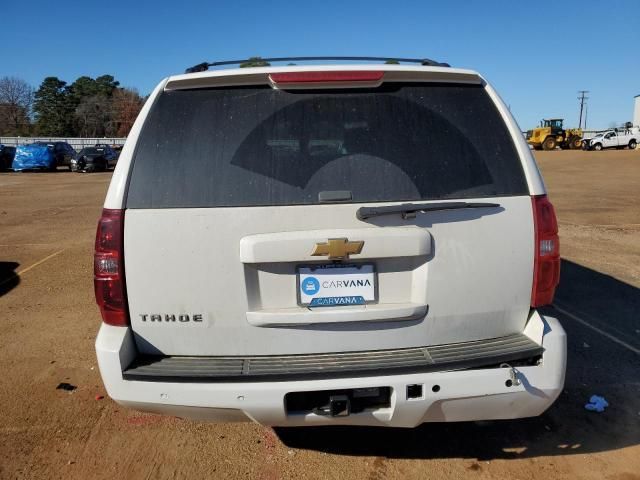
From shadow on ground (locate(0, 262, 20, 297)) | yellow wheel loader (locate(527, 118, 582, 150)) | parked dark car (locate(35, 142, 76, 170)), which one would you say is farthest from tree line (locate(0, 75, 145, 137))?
shadow on ground (locate(0, 262, 20, 297))

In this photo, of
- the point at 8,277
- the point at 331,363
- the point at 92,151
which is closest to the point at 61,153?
the point at 92,151

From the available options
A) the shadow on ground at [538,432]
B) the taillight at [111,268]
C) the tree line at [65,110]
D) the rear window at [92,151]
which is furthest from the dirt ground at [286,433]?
the tree line at [65,110]

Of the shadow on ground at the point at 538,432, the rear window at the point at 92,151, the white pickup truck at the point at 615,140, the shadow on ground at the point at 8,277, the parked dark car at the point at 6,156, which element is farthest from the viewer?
the white pickup truck at the point at 615,140

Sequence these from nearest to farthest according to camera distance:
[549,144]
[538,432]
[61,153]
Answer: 1. [538,432]
2. [61,153]
3. [549,144]

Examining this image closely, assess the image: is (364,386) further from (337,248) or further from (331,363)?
(337,248)

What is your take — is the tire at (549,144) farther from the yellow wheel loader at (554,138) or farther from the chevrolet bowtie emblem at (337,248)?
the chevrolet bowtie emblem at (337,248)

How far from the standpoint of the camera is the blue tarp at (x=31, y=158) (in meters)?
34.4

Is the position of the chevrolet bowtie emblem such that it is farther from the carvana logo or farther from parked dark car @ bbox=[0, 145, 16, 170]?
parked dark car @ bbox=[0, 145, 16, 170]

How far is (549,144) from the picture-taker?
162 ft

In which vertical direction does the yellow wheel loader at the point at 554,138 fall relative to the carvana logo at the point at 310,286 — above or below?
below

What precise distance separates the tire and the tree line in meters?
66.4

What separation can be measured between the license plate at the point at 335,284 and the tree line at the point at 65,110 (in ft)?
305

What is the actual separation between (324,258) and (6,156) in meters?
39.9

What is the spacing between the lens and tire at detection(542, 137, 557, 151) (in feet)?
161
